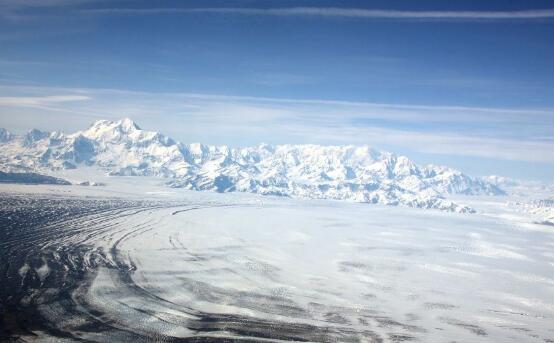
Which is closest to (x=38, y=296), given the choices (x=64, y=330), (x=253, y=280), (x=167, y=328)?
(x=64, y=330)

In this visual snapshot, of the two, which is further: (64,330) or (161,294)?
(161,294)

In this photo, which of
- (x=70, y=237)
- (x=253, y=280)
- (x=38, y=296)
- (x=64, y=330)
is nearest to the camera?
(x=64, y=330)

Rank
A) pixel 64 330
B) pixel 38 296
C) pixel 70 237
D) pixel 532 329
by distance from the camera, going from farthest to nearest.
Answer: pixel 70 237
pixel 532 329
pixel 38 296
pixel 64 330

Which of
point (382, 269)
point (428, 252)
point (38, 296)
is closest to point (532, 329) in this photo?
point (382, 269)

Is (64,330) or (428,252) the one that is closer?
(64,330)

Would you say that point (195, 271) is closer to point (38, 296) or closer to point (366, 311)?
point (38, 296)

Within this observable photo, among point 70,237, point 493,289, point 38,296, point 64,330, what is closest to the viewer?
point 64,330

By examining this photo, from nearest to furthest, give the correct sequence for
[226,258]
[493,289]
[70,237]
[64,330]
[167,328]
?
[64,330] < [167,328] < [493,289] < [226,258] < [70,237]

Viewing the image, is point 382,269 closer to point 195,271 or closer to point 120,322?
point 195,271

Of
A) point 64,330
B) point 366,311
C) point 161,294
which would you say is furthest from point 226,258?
point 64,330
